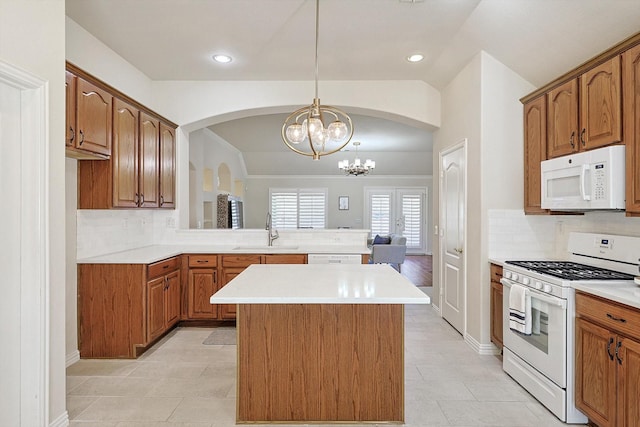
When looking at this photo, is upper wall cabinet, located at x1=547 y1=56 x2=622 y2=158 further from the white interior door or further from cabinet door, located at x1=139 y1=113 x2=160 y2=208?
cabinet door, located at x1=139 y1=113 x2=160 y2=208

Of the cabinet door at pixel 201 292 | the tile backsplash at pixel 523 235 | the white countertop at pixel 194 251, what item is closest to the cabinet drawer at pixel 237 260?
the white countertop at pixel 194 251

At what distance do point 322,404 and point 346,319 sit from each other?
0.53 m

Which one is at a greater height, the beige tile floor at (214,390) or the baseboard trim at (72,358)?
the baseboard trim at (72,358)

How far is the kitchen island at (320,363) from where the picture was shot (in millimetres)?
2271

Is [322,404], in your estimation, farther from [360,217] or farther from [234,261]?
[360,217]

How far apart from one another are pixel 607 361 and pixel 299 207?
949cm

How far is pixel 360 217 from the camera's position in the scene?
11.4 meters

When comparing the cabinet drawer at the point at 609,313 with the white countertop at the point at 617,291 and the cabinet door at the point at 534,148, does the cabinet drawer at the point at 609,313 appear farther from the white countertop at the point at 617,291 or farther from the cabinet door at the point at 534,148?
the cabinet door at the point at 534,148

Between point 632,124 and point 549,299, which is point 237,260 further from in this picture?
point 632,124

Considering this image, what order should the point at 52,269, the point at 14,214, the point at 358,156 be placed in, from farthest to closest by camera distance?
the point at 358,156 → the point at 52,269 → the point at 14,214

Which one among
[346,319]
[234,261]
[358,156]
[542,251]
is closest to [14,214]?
[346,319]

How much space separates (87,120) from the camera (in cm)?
289

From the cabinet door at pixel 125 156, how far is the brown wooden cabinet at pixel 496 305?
336cm

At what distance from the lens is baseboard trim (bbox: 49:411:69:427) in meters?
2.19
